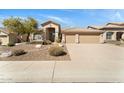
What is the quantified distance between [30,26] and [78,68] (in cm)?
229

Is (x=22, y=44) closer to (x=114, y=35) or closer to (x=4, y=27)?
(x=4, y=27)

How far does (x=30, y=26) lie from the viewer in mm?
8672

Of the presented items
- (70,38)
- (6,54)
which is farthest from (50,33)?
(6,54)

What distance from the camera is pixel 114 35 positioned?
8852mm

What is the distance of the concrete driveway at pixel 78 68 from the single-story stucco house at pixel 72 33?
0.30 m

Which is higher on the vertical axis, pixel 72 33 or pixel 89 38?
pixel 72 33

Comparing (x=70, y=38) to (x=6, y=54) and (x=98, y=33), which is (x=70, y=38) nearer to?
(x=98, y=33)

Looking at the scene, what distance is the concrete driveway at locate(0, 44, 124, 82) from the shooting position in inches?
315

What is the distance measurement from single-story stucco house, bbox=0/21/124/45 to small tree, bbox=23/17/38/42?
0.43ft

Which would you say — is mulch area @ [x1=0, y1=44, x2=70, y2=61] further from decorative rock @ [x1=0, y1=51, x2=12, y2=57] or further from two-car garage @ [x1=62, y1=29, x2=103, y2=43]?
two-car garage @ [x1=62, y1=29, x2=103, y2=43]
